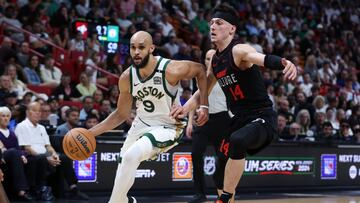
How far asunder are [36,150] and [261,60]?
5783 millimetres

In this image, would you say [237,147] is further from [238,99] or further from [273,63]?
[273,63]

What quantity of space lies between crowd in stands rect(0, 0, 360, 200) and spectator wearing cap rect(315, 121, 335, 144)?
3 centimetres

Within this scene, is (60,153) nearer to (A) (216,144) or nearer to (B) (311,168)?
A: (A) (216,144)

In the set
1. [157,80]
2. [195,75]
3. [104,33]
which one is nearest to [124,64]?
[104,33]

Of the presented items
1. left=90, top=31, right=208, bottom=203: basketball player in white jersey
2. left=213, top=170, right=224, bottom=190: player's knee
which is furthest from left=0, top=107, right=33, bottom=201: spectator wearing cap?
left=213, top=170, right=224, bottom=190: player's knee

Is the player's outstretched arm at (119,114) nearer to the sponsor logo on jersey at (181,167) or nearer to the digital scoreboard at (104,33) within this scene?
the sponsor logo on jersey at (181,167)

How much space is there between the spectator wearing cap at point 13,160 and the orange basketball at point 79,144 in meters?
3.27

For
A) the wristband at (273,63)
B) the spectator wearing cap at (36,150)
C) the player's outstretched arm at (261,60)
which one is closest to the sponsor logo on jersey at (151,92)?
the player's outstretched arm at (261,60)

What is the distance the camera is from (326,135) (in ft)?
54.7

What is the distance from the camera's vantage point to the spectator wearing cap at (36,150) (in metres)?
11.9

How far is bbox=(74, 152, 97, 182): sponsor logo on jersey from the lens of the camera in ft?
41.3

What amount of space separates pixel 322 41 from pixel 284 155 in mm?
11547

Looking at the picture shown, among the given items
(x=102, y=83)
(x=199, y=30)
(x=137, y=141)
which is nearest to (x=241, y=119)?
(x=137, y=141)

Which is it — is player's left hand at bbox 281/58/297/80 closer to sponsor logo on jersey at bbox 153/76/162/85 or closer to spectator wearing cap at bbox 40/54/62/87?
sponsor logo on jersey at bbox 153/76/162/85
